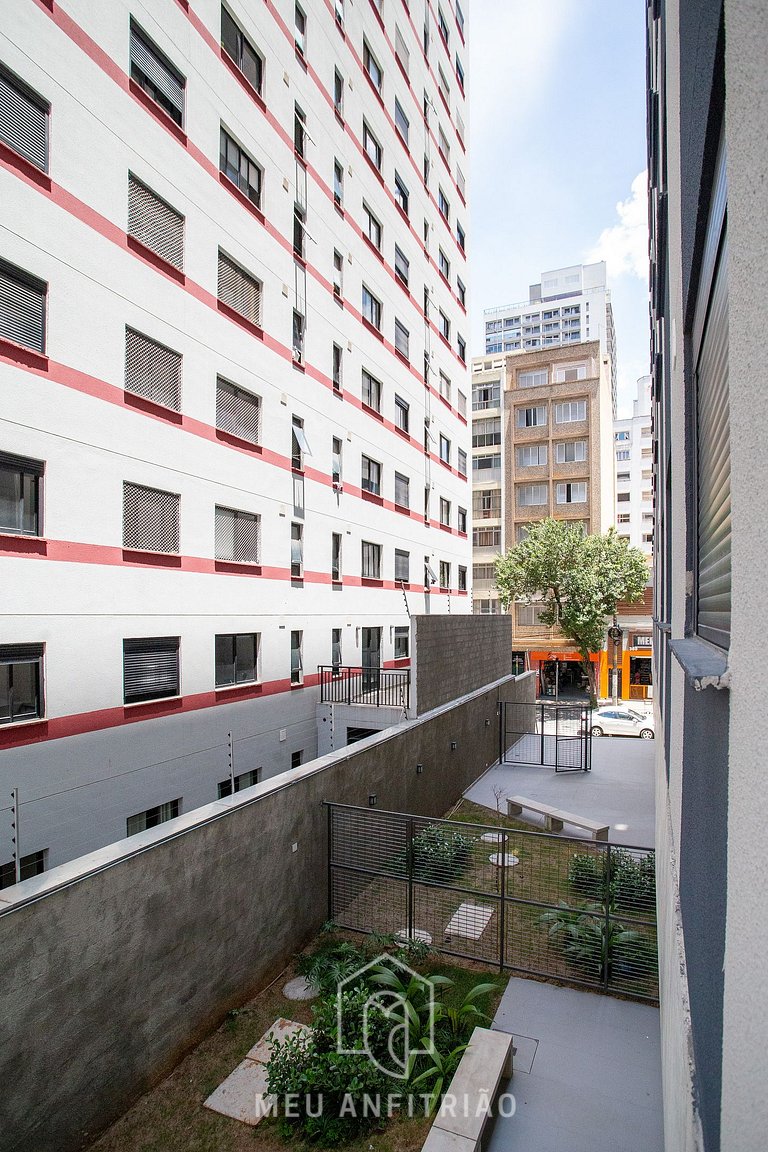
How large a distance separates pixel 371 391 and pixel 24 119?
1250 cm

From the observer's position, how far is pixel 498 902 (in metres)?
9.02

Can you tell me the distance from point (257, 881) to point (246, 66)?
17.1m

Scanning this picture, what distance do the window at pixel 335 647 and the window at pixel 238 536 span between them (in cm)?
418

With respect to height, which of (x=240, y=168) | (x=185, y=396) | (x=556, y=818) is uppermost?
(x=240, y=168)

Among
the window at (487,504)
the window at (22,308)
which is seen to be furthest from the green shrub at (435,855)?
the window at (487,504)

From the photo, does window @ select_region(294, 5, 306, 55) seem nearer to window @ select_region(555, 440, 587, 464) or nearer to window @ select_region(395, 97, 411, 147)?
window @ select_region(395, 97, 411, 147)

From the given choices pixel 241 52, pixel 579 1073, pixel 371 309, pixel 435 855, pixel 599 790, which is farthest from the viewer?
pixel 371 309

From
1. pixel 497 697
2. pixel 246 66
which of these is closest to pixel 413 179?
pixel 246 66

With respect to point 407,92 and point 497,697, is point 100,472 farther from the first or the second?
point 407,92

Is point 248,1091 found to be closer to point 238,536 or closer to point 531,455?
point 238,536

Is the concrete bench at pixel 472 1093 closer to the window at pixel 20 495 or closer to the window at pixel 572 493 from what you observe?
the window at pixel 20 495

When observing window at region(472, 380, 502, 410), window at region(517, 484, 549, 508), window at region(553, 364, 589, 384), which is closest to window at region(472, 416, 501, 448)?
window at region(472, 380, 502, 410)

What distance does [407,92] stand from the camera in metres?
23.5

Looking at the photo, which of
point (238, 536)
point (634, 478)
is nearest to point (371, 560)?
point (238, 536)
